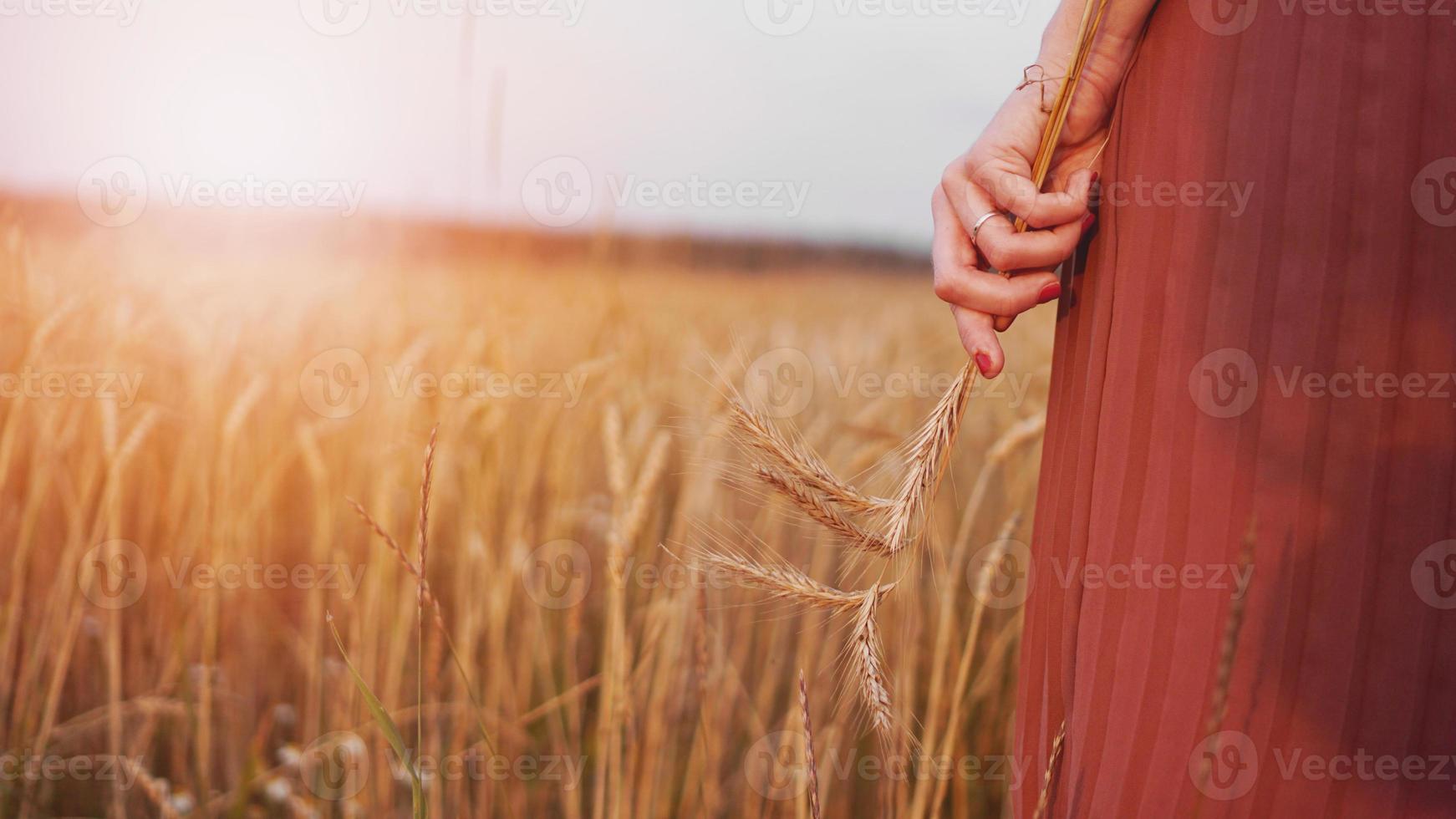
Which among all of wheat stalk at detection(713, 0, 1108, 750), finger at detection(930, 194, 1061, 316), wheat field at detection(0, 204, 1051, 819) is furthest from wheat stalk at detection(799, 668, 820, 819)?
finger at detection(930, 194, 1061, 316)

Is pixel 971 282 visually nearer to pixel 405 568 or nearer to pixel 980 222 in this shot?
pixel 980 222

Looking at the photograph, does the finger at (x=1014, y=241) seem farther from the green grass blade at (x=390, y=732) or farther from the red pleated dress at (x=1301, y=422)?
the green grass blade at (x=390, y=732)

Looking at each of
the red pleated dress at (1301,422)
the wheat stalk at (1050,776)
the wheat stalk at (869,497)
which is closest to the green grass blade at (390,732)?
the wheat stalk at (869,497)

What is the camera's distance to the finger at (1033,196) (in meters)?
0.67

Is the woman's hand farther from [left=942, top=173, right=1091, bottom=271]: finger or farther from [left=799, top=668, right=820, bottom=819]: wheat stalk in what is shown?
[left=799, top=668, right=820, bottom=819]: wheat stalk

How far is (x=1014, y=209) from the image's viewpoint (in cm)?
68

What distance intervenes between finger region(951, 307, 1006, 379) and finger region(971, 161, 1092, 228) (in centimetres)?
9

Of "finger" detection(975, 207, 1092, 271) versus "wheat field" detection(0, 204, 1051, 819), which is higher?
"finger" detection(975, 207, 1092, 271)

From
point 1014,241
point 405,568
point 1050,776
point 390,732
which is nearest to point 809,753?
point 1050,776

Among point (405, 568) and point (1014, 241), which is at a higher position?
point (1014, 241)

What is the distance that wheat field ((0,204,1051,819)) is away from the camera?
121 centimetres

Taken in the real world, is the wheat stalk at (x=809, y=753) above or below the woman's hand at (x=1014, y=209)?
below

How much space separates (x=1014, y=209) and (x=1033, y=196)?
2 centimetres

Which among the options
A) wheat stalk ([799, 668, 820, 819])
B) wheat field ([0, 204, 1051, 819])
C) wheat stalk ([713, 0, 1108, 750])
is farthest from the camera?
wheat field ([0, 204, 1051, 819])
